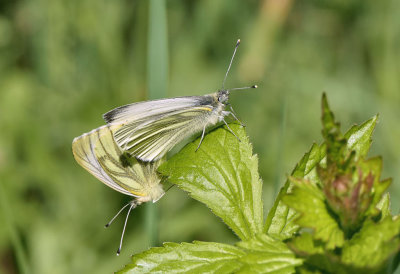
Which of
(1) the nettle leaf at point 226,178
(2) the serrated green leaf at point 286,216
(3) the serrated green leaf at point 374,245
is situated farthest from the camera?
(1) the nettle leaf at point 226,178

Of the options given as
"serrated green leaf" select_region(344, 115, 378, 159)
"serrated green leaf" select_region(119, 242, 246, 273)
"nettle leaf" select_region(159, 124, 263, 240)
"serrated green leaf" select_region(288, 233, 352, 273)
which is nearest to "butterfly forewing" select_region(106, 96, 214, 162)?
"nettle leaf" select_region(159, 124, 263, 240)

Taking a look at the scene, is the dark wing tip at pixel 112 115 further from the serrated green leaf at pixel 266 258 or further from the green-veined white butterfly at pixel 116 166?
the serrated green leaf at pixel 266 258

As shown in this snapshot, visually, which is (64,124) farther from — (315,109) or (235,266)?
(235,266)

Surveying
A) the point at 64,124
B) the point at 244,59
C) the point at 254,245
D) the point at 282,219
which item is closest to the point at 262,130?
the point at 244,59

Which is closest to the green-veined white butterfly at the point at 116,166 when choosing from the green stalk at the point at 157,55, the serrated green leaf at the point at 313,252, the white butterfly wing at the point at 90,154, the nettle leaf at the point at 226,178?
the white butterfly wing at the point at 90,154

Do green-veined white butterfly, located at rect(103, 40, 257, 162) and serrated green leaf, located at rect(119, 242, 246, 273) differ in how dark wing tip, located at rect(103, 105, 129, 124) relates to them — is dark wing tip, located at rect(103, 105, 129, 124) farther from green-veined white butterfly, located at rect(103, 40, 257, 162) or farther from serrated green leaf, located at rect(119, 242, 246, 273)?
serrated green leaf, located at rect(119, 242, 246, 273)
